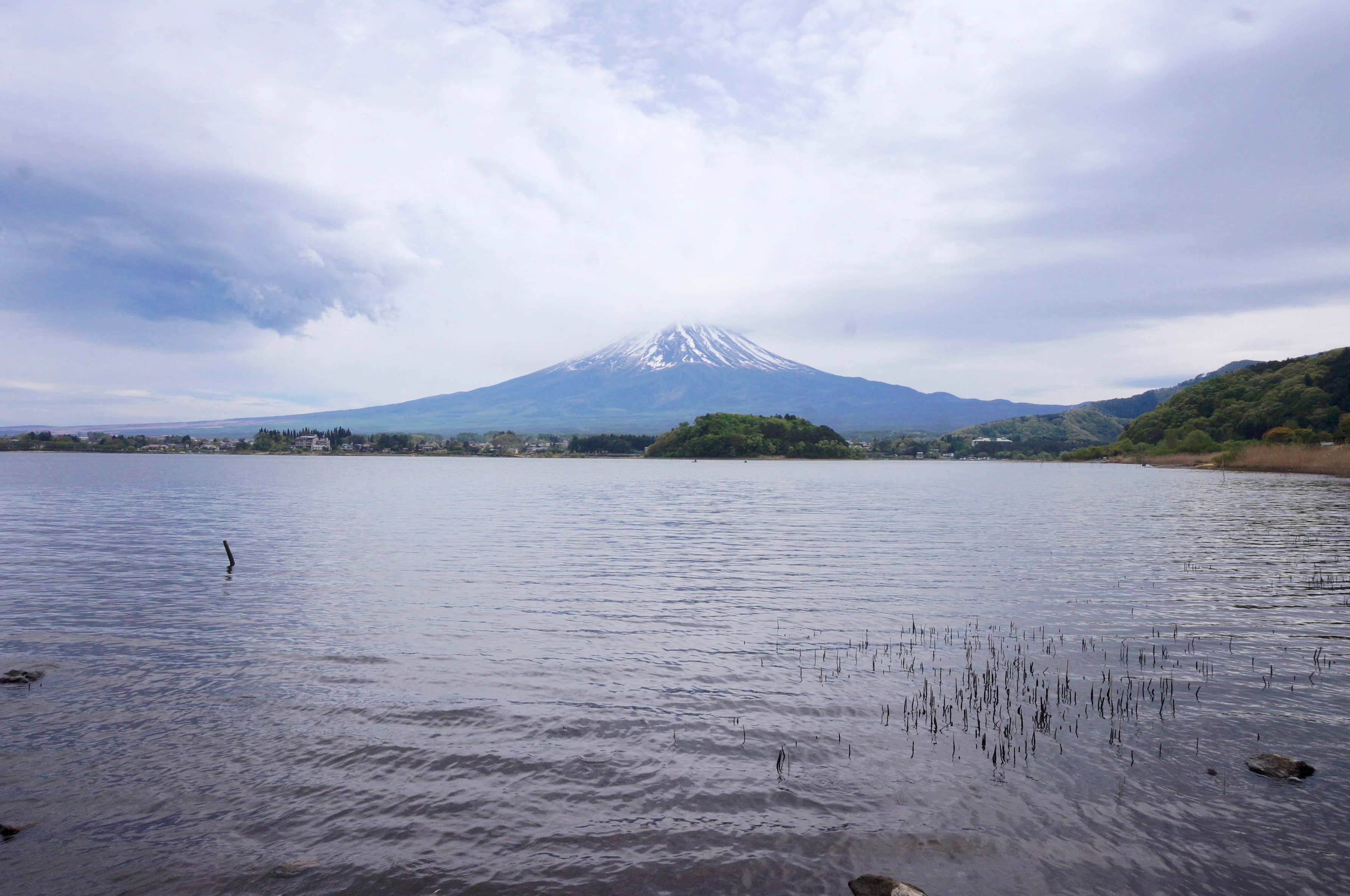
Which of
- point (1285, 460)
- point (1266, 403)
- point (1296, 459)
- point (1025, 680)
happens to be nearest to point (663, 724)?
point (1025, 680)

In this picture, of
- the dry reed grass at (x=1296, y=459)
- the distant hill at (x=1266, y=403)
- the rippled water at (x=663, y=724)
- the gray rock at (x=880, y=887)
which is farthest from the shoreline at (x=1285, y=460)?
the gray rock at (x=880, y=887)

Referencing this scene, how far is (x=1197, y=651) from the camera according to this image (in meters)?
16.3

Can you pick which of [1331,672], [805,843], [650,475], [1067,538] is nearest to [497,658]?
[805,843]

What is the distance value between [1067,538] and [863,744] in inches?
1292

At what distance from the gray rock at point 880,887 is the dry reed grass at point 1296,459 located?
399 feet

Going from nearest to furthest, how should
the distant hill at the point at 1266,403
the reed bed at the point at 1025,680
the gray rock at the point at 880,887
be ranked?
the gray rock at the point at 880,887, the reed bed at the point at 1025,680, the distant hill at the point at 1266,403

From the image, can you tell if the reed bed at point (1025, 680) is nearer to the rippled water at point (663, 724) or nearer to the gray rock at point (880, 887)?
the rippled water at point (663, 724)

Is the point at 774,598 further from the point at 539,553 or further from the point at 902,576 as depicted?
the point at 539,553

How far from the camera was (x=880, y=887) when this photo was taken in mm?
7426

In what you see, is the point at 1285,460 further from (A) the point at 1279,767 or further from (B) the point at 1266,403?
(A) the point at 1279,767

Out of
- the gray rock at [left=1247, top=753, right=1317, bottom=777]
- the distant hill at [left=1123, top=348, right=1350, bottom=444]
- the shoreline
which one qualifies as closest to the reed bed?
the gray rock at [left=1247, top=753, right=1317, bottom=777]

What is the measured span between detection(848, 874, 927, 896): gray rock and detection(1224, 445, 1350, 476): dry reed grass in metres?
122

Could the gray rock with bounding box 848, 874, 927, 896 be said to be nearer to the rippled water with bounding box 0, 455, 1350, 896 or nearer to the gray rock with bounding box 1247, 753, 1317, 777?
the rippled water with bounding box 0, 455, 1350, 896

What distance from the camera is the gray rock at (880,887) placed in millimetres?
7195
